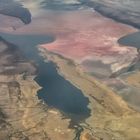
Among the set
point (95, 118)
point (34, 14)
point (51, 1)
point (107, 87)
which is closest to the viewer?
point (95, 118)

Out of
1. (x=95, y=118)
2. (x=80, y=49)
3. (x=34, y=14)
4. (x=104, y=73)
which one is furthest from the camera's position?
(x=34, y=14)

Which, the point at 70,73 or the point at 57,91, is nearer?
the point at 57,91

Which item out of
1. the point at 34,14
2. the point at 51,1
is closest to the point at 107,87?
the point at 34,14

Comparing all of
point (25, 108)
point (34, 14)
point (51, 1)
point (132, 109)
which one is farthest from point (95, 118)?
point (51, 1)

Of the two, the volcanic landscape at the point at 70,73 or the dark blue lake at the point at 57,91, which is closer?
the volcanic landscape at the point at 70,73

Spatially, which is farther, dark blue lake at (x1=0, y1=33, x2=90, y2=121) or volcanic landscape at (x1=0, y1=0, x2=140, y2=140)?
dark blue lake at (x1=0, y1=33, x2=90, y2=121)

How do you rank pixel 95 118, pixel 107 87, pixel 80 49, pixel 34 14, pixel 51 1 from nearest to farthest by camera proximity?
pixel 95 118, pixel 107 87, pixel 80 49, pixel 34 14, pixel 51 1

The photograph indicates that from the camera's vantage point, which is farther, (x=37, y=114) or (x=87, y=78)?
(x=87, y=78)

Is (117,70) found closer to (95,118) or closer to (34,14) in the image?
(95,118)

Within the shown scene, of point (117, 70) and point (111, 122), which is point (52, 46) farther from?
point (111, 122)
